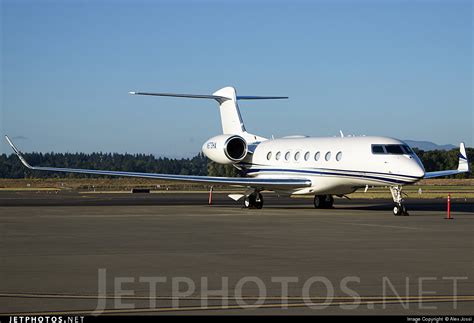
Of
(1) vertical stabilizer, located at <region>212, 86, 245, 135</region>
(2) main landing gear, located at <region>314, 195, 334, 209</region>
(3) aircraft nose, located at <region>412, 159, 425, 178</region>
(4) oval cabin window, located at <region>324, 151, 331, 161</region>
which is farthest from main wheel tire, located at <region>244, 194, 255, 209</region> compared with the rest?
Result: (3) aircraft nose, located at <region>412, 159, 425, 178</region>

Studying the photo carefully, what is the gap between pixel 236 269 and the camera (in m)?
12.4

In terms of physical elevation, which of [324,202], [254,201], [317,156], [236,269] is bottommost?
[236,269]

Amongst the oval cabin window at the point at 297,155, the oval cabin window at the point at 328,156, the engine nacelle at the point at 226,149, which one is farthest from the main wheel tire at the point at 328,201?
the engine nacelle at the point at 226,149

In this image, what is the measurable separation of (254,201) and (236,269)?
22.0m

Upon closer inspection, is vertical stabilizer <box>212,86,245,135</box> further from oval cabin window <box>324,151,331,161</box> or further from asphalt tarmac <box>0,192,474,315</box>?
asphalt tarmac <box>0,192,474,315</box>

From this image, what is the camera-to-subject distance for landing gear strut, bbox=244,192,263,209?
3425cm

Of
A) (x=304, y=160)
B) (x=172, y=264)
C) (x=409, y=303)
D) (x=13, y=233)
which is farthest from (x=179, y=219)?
(x=409, y=303)

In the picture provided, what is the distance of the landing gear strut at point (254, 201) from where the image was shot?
3425 centimetres

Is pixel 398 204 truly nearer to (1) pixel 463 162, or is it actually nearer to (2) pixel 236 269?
(1) pixel 463 162

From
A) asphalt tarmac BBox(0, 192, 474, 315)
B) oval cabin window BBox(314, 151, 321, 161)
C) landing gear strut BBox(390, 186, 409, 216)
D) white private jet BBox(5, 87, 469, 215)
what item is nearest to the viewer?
asphalt tarmac BBox(0, 192, 474, 315)

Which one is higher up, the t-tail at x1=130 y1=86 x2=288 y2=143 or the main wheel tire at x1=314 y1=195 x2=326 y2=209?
the t-tail at x1=130 y1=86 x2=288 y2=143

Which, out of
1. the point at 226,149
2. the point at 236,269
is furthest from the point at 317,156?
the point at 236,269

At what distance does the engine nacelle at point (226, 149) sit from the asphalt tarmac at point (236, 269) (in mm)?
14333

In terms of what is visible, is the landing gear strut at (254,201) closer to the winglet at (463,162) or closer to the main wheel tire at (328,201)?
the main wheel tire at (328,201)
